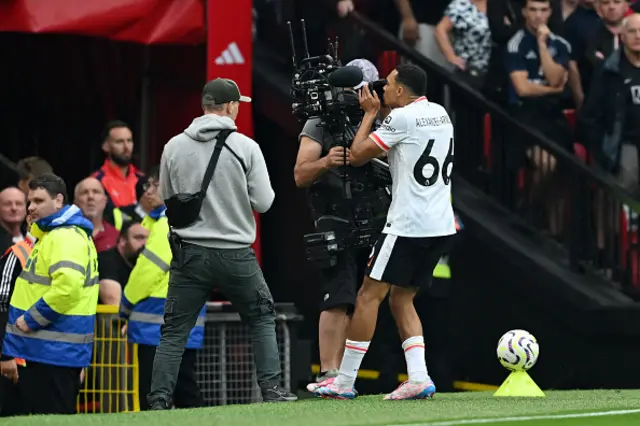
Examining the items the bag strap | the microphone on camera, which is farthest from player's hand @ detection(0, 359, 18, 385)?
the microphone on camera

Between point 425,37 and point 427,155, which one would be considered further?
point 425,37

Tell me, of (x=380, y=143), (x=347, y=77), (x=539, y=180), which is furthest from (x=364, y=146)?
(x=539, y=180)

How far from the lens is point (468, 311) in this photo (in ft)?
47.1

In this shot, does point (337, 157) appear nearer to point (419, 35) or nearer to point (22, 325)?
point (22, 325)

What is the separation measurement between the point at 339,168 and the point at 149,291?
1.84 metres

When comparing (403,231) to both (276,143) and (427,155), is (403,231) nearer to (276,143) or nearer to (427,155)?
(427,155)

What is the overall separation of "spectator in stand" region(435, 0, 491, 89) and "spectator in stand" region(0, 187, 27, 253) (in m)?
4.29

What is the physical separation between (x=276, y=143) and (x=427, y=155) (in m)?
5.73

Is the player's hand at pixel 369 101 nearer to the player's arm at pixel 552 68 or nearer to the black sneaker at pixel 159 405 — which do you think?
the black sneaker at pixel 159 405

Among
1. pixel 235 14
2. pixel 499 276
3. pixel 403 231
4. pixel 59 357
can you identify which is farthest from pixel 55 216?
pixel 499 276

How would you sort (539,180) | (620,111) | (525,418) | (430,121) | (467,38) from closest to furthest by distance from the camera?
(525,418)
(430,121)
(620,111)
(539,180)
(467,38)

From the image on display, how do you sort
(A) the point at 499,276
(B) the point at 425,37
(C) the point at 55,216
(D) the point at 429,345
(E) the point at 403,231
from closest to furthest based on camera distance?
1. (E) the point at 403,231
2. (C) the point at 55,216
3. (D) the point at 429,345
4. (A) the point at 499,276
5. (B) the point at 425,37

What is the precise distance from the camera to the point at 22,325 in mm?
11023

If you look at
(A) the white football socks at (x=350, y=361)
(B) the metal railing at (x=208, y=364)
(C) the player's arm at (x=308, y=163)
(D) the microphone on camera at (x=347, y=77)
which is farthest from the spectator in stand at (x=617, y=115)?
(A) the white football socks at (x=350, y=361)
